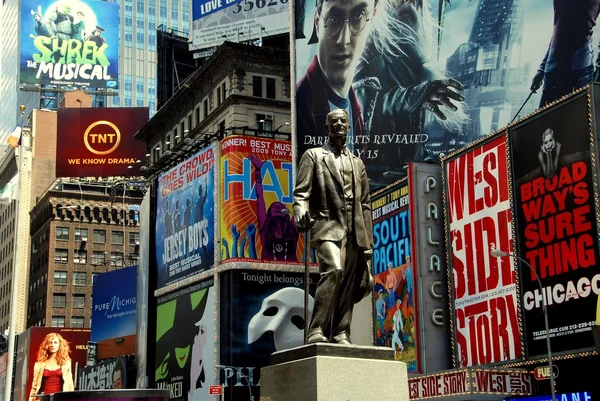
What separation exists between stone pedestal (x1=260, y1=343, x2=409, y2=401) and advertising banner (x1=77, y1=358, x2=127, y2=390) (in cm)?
7207

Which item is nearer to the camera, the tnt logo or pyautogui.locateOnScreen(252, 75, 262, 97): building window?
pyautogui.locateOnScreen(252, 75, 262, 97): building window

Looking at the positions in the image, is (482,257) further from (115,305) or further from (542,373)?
(115,305)

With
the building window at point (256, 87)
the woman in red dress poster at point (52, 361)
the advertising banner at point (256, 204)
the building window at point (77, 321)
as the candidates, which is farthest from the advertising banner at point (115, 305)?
the building window at point (77, 321)

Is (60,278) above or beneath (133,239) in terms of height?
beneath

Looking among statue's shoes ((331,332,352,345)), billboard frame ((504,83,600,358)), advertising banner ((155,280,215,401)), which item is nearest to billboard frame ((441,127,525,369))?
billboard frame ((504,83,600,358))

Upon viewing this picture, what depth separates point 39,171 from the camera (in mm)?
148375

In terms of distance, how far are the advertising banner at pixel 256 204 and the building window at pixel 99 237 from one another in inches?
2543

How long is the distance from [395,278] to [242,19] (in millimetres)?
36473

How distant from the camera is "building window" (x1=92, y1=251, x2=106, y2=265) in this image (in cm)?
13100

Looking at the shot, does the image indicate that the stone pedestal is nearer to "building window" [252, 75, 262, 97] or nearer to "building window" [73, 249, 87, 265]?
"building window" [252, 75, 262, 97]

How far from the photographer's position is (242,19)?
83.0 m

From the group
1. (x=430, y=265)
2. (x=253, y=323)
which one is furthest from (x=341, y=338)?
(x=253, y=323)

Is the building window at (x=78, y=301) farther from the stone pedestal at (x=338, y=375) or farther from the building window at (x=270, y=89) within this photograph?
the stone pedestal at (x=338, y=375)

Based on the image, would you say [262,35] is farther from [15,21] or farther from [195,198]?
[15,21]
